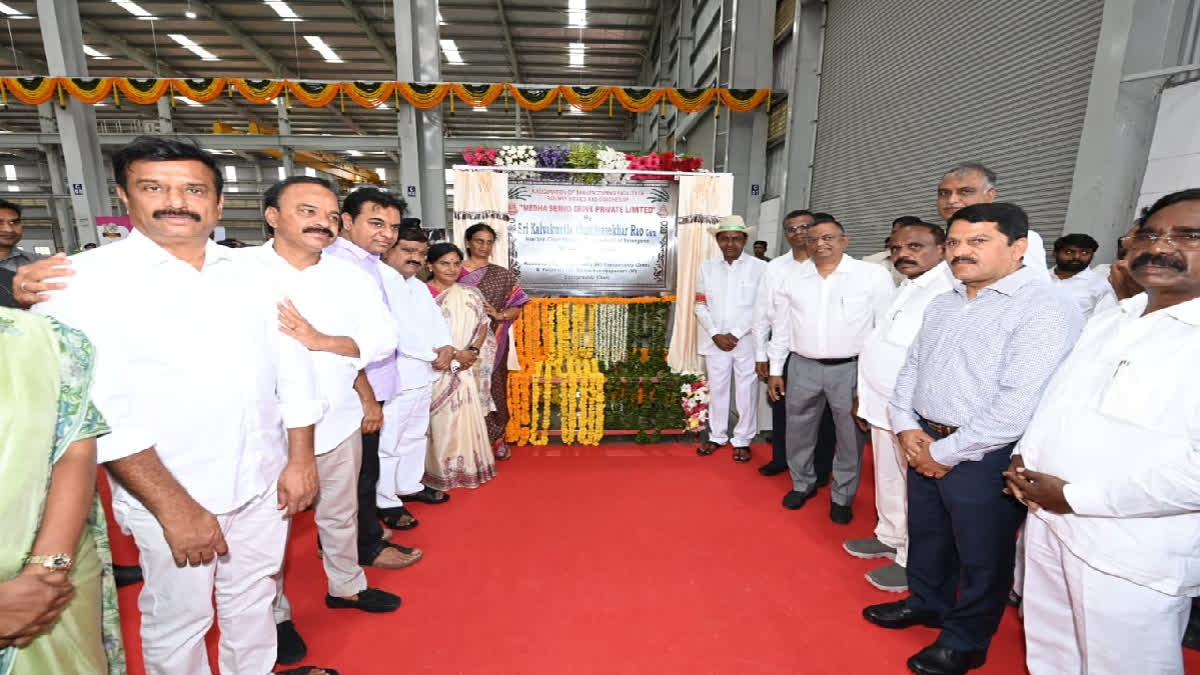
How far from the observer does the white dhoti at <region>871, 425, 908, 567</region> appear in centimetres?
259

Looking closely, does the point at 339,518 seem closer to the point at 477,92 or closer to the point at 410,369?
the point at 410,369

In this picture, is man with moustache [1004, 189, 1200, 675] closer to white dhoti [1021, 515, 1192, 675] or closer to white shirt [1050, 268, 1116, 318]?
white dhoti [1021, 515, 1192, 675]

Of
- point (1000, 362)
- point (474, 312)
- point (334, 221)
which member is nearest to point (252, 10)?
point (474, 312)

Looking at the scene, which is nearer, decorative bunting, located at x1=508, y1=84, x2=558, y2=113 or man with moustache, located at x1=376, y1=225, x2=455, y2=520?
man with moustache, located at x1=376, y1=225, x2=455, y2=520

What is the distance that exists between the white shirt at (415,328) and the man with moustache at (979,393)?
7.71 feet

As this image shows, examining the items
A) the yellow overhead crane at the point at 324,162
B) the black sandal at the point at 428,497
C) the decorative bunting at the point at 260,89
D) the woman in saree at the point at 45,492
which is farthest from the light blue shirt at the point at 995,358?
the yellow overhead crane at the point at 324,162

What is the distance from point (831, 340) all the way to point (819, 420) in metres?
0.57

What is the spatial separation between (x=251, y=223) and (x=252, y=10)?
8421 millimetres

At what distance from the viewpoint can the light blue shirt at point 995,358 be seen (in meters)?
1.65

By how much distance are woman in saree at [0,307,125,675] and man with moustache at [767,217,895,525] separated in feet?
10.0

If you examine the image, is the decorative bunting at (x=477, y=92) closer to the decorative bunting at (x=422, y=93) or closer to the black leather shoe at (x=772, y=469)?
the decorative bunting at (x=422, y=93)

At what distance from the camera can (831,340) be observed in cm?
301

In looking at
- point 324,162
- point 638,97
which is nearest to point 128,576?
point 638,97

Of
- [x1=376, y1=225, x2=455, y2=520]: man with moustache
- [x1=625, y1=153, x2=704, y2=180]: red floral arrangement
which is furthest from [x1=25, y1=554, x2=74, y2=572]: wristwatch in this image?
[x1=625, y1=153, x2=704, y2=180]: red floral arrangement
